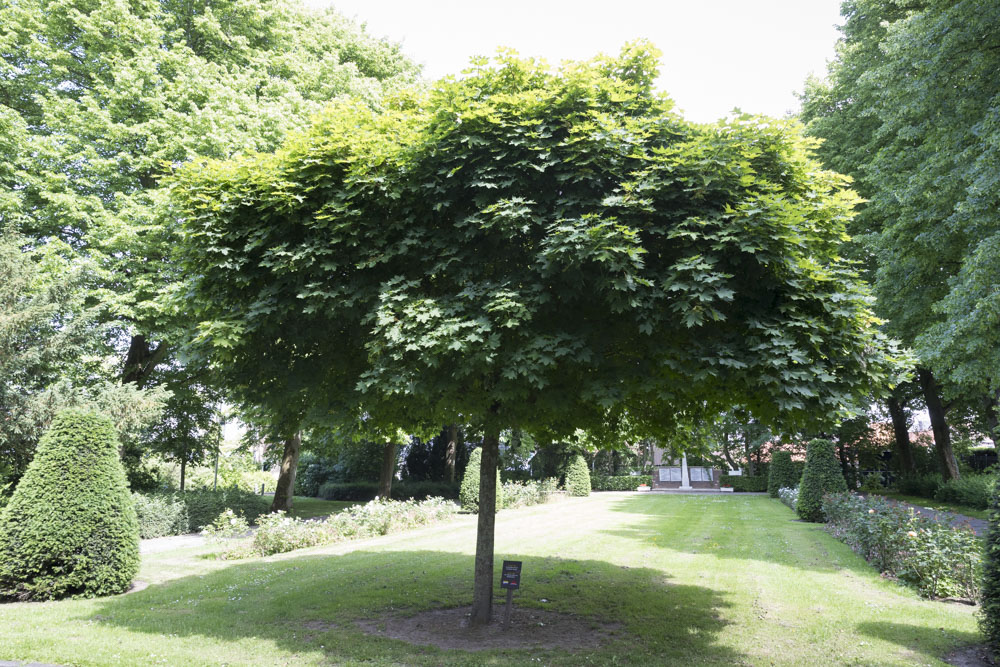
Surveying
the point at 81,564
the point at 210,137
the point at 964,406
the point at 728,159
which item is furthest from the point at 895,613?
the point at 964,406

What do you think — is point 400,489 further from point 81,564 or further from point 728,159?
point 728,159

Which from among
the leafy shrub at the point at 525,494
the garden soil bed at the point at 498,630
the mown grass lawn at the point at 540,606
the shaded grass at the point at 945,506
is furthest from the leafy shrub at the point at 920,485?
the garden soil bed at the point at 498,630

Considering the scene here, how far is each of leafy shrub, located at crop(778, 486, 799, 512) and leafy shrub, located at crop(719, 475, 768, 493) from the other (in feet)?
37.0

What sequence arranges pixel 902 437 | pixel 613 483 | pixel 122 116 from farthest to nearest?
1. pixel 613 483
2. pixel 902 437
3. pixel 122 116

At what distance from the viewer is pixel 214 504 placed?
20.2m

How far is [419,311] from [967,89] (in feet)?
52.7

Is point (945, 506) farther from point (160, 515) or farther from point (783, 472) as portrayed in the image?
point (160, 515)

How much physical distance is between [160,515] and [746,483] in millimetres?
35885

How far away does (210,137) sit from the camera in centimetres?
1549

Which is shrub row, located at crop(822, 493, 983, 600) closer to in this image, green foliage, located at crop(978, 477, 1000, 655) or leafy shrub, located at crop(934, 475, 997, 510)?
green foliage, located at crop(978, 477, 1000, 655)

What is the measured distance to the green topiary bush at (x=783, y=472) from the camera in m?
29.2

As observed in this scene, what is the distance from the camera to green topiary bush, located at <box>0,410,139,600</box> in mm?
9648

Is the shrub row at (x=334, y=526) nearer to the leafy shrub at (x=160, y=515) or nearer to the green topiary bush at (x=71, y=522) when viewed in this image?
the leafy shrub at (x=160, y=515)

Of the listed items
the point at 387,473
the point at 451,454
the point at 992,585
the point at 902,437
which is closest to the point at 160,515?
the point at 387,473
